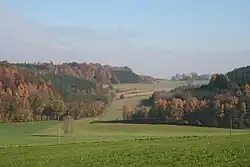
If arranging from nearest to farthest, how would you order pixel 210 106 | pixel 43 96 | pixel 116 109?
pixel 210 106 → pixel 43 96 → pixel 116 109

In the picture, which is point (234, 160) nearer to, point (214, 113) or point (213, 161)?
point (213, 161)

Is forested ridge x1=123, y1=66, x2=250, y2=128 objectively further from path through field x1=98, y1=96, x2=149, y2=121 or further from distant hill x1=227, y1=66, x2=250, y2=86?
path through field x1=98, y1=96, x2=149, y2=121

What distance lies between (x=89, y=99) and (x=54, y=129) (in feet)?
144

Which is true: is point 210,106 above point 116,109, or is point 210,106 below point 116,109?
above

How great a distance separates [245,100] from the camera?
97500mm

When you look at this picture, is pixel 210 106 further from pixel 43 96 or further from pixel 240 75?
pixel 43 96

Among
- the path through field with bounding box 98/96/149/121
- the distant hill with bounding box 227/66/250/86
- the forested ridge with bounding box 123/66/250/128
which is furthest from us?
the path through field with bounding box 98/96/149/121

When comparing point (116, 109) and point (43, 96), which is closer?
point (43, 96)

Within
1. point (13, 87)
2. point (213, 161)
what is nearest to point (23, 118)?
point (13, 87)

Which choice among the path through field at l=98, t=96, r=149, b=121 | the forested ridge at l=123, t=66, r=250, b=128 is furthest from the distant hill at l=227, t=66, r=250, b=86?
the path through field at l=98, t=96, r=149, b=121

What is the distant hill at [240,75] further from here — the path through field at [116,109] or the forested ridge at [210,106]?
the path through field at [116,109]

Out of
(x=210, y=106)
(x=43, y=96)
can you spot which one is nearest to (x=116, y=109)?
(x=43, y=96)

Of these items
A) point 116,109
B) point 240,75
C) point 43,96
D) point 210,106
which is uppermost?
point 240,75

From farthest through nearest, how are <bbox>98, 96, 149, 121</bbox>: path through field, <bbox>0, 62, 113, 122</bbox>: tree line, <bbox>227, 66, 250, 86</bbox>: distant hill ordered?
<bbox>0, 62, 113, 122</bbox>: tree line < <bbox>98, 96, 149, 121</bbox>: path through field < <bbox>227, 66, 250, 86</bbox>: distant hill
